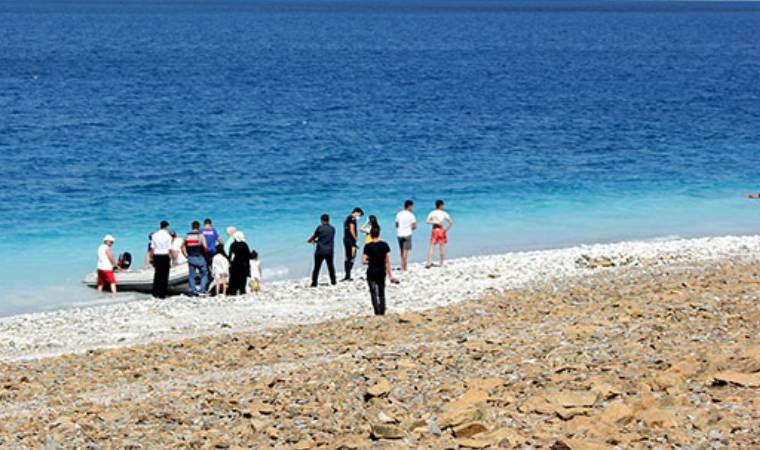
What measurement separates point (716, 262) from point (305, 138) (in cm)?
3110

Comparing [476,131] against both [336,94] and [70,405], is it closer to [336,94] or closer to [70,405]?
[336,94]

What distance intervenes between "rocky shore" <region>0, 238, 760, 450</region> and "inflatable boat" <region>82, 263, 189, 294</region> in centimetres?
625

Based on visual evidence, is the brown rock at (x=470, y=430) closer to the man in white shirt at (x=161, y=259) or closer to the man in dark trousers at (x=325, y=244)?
the man in dark trousers at (x=325, y=244)

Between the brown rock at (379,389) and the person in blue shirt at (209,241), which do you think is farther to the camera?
the person in blue shirt at (209,241)

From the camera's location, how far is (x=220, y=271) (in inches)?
853

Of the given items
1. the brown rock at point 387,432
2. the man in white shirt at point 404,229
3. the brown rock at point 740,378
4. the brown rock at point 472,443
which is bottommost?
the brown rock at point 472,443

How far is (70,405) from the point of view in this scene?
506 inches

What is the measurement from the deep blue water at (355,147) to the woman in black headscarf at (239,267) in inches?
150

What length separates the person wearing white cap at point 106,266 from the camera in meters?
22.6

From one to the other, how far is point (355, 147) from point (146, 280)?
26.3 m

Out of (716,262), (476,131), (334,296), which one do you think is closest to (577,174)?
(476,131)

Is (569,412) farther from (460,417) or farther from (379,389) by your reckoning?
(379,389)

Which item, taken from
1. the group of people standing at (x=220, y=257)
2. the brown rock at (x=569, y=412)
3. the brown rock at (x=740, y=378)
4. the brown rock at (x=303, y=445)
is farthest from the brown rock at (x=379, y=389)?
the group of people standing at (x=220, y=257)

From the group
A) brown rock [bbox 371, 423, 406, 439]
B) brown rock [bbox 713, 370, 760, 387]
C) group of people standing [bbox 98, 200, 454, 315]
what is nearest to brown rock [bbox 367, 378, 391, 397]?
brown rock [bbox 371, 423, 406, 439]
